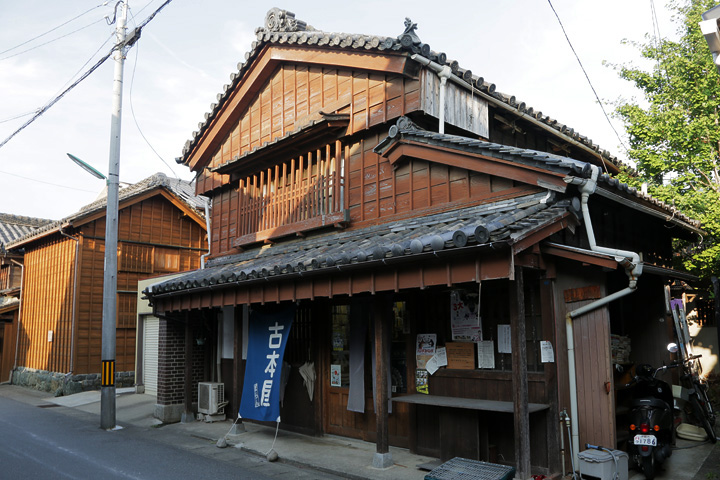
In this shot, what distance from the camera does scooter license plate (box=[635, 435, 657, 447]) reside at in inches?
284

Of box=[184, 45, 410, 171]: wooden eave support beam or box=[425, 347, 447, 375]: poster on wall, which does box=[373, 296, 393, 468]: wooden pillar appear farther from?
box=[184, 45, 410, 171]: wooden eave support beam

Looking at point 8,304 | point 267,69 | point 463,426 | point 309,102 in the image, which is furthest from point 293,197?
point 8,304

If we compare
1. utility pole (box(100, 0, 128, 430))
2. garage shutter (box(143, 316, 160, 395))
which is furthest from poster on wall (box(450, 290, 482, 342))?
garage shutter (box(143, 316, 160, 395))

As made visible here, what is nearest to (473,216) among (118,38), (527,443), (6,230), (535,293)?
(535,293)

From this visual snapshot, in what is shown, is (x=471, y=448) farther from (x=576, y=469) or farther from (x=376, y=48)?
(x=376, y=48)

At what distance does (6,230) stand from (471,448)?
96.0ft

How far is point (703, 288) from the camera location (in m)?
11.8

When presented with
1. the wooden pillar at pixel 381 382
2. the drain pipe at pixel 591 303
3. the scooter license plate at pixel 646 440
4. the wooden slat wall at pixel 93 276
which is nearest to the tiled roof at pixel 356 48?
the drain pipe at pixel 591 303

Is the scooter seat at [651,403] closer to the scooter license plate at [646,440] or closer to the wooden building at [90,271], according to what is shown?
the scooter license plate at [646,440]

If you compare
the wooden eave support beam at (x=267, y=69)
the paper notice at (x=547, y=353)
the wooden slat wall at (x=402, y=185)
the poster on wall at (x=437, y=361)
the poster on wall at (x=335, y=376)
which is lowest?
the poster on wall at (x=335, y=376)

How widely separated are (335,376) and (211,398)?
3757 mm

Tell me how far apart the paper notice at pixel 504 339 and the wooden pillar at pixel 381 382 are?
1679 mm

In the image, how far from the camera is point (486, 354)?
810 centimetres

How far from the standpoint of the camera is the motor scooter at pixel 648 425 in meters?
7.22
